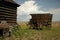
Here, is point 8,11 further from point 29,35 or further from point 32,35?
point 32,35

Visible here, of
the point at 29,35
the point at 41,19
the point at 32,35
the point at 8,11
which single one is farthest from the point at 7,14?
the point at 41,19

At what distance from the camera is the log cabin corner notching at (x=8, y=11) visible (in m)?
17.1

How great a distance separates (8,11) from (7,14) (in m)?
→ 0.37

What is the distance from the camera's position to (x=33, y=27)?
27.8 meters

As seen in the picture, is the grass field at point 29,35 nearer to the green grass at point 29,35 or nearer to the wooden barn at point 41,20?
the green grass at point 29,35

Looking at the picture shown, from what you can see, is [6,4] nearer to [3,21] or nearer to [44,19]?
[3,21]

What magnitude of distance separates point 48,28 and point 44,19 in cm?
163

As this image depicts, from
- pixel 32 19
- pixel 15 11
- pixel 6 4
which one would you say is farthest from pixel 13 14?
pixel 32 19

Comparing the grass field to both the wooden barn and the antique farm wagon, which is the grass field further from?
the wooden barn

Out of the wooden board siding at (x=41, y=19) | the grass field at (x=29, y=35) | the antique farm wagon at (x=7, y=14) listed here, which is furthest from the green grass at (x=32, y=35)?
the wooden board siding at (x=41, y=19)

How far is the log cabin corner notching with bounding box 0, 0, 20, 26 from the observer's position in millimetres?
17078

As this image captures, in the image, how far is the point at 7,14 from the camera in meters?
18.0

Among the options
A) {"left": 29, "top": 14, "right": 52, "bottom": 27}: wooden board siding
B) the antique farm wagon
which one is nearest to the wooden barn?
{"left": 29, "top": 14, "right": 52, "bottom": 27}: wooden board siding

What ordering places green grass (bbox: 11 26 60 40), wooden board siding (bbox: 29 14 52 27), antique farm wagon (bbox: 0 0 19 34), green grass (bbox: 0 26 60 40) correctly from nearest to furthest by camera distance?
green grass (bbox: 0 26 60 40) < green grass (bbox: 11 26 60 40) < antique farm wagon (bbox: 0 0 19 34) < wooden board siding (bbox: 29 14 52 27)
